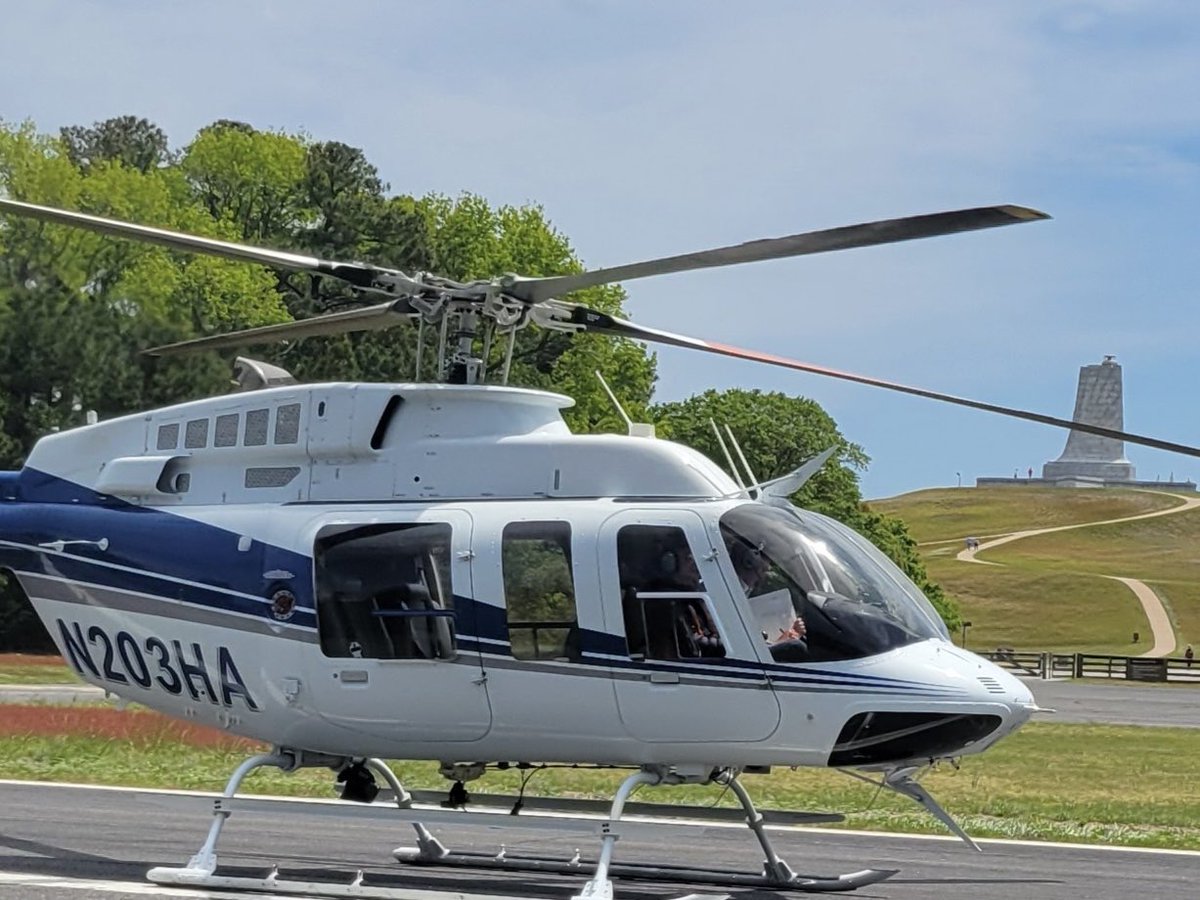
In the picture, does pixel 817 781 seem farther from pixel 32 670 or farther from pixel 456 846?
pixel 32 670

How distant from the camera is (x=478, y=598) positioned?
10.3 m

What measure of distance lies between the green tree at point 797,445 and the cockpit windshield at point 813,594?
49.4 meters

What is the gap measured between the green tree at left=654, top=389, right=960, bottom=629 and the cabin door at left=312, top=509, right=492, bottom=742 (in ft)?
161

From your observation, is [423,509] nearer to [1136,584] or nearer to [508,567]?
[508,567]

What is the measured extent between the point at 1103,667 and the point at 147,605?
51570mm

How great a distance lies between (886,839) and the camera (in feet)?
44.6

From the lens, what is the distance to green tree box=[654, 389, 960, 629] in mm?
62375

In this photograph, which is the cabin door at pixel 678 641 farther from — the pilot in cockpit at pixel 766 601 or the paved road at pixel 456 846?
the paved road at pixel 456 846

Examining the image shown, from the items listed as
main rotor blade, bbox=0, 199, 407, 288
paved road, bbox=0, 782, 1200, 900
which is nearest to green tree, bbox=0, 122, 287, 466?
paved road, bbox=0, 782, 1200, 900

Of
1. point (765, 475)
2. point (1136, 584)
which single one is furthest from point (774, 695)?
point (1136, 584)

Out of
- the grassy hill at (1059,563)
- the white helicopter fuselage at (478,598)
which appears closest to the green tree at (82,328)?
the white helicopter fuselage at (478,598)

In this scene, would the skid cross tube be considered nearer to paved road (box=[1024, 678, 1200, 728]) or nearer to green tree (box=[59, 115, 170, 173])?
paved road (box=[1024, 678, 1200, 728])

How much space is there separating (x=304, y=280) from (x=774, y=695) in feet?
141

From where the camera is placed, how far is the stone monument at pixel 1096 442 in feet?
493
